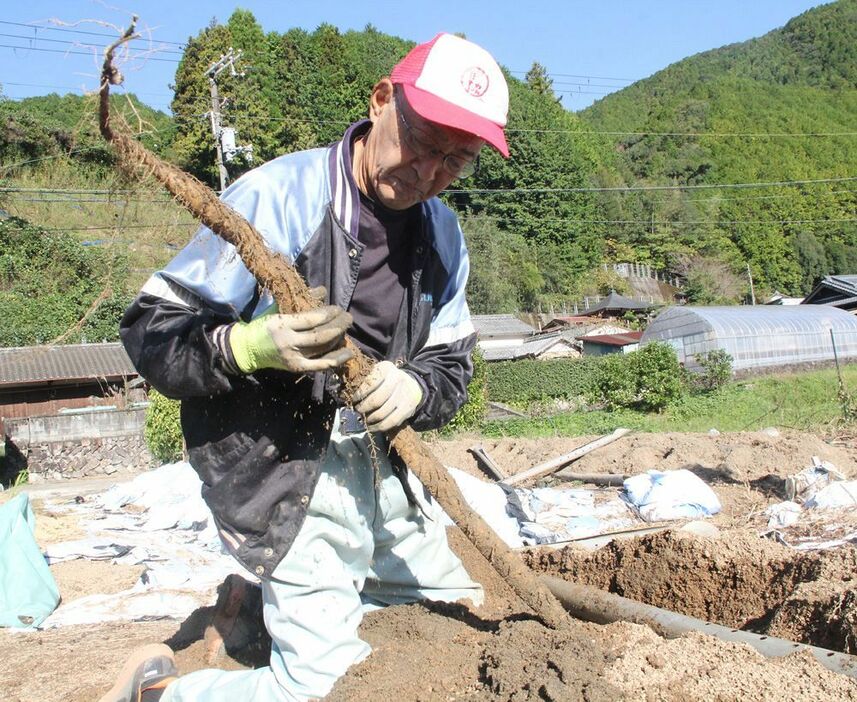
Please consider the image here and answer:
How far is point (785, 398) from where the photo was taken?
2027 cm

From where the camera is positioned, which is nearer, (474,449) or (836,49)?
(474,449)

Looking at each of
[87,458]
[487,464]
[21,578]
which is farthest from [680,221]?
[21,578]

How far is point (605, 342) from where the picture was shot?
36.8m

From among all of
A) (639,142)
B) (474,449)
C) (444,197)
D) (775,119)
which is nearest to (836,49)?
(775,119)

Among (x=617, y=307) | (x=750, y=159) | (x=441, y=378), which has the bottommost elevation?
(x=617, y=307)

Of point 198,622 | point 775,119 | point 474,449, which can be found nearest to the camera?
point 198,622

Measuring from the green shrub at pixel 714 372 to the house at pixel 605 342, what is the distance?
487 inches

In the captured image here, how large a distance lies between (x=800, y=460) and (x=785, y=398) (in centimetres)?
1243

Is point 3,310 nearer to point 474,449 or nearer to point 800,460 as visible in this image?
point 474,449

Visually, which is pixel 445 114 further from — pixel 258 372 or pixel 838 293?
pixel 838 293

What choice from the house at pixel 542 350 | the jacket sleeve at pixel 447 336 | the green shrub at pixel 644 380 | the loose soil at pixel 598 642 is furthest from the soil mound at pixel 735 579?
the house at pixel 542 350

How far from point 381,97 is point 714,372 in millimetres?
22096

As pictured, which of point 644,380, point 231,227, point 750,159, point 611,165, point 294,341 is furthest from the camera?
point 750,159

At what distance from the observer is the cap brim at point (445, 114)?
6.58 ft
